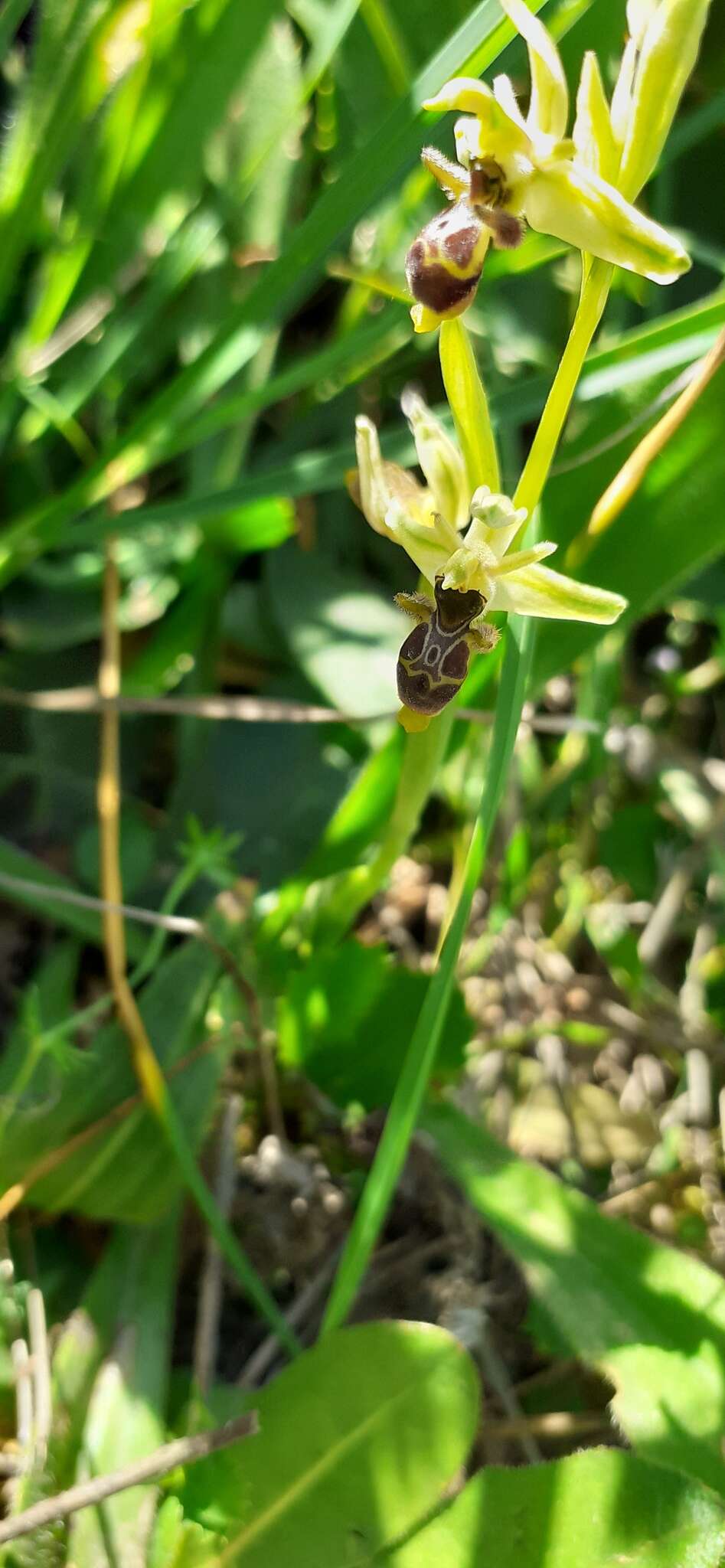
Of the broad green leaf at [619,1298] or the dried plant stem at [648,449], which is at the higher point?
the dried plant stem at [648,449]

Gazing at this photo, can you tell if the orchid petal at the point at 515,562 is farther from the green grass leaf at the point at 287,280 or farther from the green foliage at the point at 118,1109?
the green foliage at the point at 118,1109

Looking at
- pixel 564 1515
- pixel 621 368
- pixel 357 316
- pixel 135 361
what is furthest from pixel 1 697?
pixel 564 1515

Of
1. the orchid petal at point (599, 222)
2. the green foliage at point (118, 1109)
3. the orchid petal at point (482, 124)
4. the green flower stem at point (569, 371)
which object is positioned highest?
the orchid petal at point (482, 124)

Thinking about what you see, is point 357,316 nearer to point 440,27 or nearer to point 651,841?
point 440,27

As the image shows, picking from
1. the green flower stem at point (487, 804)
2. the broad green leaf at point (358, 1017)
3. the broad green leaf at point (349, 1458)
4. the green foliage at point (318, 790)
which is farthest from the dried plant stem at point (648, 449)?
the broad green leaf at point (349, 1458)

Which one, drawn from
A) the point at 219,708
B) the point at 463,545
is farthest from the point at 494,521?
the point at 219,708

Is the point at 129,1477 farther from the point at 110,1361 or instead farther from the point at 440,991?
the point at 440,991
